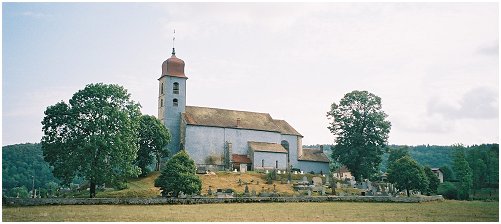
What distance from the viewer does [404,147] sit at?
7806 cm

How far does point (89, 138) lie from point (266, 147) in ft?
100

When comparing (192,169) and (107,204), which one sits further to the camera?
(192,169)

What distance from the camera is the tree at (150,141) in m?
55.2

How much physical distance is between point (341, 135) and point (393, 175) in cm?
1326

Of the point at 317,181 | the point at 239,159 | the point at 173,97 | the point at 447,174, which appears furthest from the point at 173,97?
the point at 447,174

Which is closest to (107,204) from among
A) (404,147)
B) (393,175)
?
(393,175)

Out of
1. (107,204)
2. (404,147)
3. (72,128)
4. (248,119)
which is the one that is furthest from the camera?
(404,147)

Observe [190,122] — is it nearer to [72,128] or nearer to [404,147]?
[72,128]

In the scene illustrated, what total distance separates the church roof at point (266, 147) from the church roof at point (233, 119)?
6.97 feet

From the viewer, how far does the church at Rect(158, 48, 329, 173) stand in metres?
62.6

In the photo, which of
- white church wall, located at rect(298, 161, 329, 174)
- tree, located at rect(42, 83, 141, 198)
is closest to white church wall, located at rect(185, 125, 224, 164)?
white church wall, located at rect(298, 161, 329, 174)

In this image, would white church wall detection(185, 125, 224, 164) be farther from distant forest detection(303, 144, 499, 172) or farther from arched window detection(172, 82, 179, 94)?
distant forest detection(303, 144, 499, 172)

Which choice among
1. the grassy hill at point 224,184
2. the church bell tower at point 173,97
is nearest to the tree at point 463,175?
the grassy hill at point 224,184

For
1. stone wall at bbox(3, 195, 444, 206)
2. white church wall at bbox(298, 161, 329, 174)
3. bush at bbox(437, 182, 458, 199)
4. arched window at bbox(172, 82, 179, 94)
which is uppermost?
arched window at bbox(172, 82, 179, 94)
